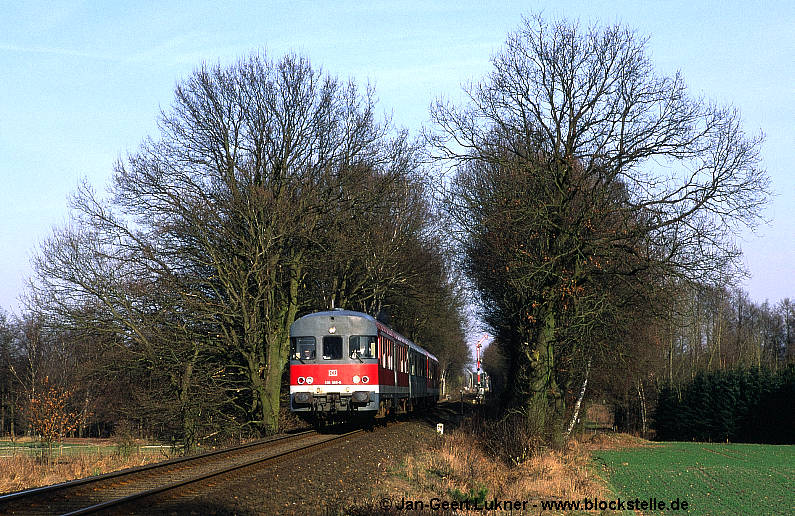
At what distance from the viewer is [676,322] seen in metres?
21.8

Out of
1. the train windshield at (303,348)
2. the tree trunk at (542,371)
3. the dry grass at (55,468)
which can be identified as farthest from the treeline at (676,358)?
the dry grass at (55,468)

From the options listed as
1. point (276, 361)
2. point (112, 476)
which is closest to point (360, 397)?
point (276, 361)

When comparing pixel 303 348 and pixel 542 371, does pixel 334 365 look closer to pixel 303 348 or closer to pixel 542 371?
pixel 303 348

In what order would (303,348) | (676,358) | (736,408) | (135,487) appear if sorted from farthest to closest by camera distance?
(676,358) < (736,408) < (303,348) < (135,487)

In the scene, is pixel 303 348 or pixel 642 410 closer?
pixel 303 348

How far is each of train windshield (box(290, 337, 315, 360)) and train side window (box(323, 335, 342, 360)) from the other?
14.4 inches

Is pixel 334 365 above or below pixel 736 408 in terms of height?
above

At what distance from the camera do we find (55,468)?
600 inches

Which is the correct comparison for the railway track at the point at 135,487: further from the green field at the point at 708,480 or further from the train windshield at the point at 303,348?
the train windshield at the point at 303,348

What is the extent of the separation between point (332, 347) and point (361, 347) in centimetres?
86

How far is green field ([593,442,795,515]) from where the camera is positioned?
1326 cm

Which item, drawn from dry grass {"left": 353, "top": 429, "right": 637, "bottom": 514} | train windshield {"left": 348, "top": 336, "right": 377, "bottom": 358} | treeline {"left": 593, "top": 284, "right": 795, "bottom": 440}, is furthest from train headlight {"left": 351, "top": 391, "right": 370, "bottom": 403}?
treeline {"left": 593, "top": 284, "right": 795, "bottom": 440}

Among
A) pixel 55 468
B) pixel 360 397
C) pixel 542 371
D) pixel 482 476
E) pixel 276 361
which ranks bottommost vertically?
pixel 482 476

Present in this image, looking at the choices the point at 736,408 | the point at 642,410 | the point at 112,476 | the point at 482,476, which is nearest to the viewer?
the point at 112,476
